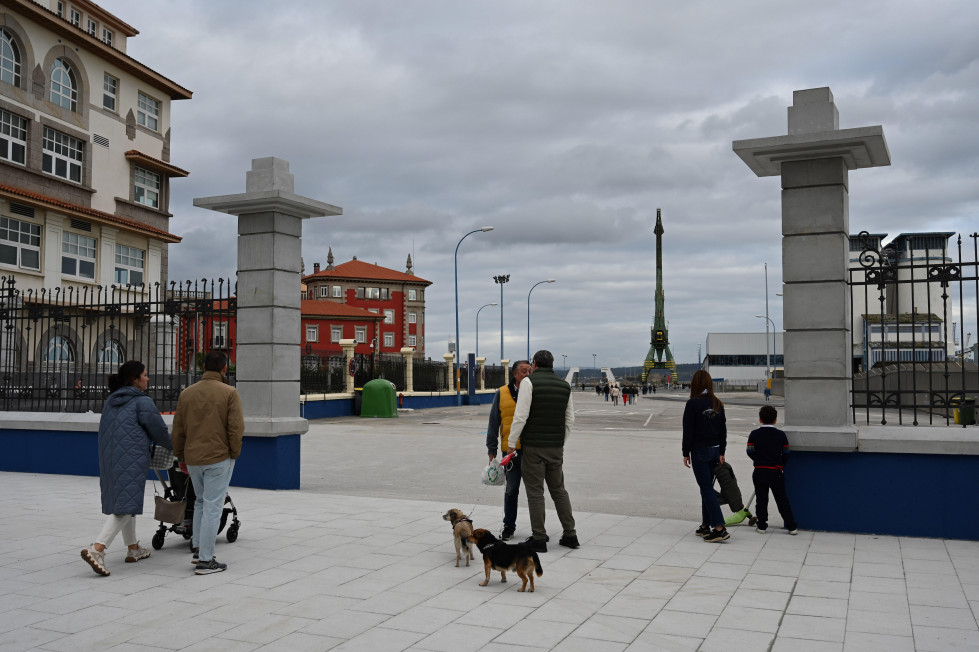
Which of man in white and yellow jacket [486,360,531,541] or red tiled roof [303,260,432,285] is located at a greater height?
red tiled roof [303,260,432,285]

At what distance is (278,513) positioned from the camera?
→ 9297mm

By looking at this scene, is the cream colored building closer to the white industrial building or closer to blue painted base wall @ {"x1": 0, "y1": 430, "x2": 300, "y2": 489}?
blue painted base wall @ {"x1": 0, "y1": 430, "x2": 300, "y2": 489}

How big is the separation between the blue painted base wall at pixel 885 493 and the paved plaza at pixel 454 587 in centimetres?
17

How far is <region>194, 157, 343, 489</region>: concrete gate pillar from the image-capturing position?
429 inches

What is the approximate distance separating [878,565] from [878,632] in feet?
6.55

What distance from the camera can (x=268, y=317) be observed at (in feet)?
35.8

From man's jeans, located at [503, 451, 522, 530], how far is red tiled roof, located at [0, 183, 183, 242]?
91.6 ft

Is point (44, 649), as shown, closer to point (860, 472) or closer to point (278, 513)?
point (278, 513)

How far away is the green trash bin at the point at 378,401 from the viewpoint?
31.2 meters

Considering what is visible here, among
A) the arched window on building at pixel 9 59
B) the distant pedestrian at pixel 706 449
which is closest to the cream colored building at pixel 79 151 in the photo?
the arched window on building at pixel 9 59

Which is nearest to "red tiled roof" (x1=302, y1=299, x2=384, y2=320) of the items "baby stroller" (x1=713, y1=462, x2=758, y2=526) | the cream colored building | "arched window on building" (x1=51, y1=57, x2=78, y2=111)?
the cream colored building

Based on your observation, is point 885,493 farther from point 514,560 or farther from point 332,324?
point 332,324

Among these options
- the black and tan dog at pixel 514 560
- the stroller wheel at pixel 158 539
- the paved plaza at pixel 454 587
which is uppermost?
the black and tan dog at pixel 514 560

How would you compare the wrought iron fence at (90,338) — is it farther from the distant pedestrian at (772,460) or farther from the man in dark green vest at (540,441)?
the distant pedestrian at (772,460)
